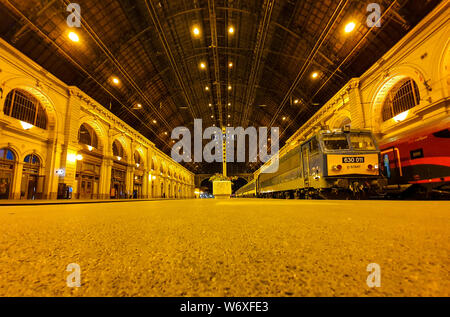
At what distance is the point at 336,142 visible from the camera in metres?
7.58

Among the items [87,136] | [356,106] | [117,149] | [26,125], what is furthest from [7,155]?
[356,106]

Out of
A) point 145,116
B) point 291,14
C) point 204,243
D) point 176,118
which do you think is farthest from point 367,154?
point 176,118

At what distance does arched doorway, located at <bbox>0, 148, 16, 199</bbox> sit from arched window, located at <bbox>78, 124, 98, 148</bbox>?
14.7 ft

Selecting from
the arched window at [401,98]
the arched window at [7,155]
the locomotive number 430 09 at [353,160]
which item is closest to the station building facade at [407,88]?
the arched window at [401,98]

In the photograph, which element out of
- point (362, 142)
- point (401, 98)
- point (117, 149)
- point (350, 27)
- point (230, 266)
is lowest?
point (230, 266)

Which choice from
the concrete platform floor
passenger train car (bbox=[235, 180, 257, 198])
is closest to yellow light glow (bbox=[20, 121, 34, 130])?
the concrete platform floor

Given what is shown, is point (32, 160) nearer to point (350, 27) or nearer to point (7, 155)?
point (7, 155)

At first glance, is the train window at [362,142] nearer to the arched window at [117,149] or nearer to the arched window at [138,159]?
the arched window at [117,149]

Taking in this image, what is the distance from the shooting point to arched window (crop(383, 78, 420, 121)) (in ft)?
32.8

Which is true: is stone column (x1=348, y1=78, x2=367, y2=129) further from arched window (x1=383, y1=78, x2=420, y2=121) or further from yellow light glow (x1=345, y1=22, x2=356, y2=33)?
yellow light glow (x1=345, y1=22, x2=356, y2=33)

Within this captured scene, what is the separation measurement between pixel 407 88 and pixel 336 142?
22.3 feet

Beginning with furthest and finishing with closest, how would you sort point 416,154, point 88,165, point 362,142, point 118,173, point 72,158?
1. point 118,173
2. point 88,165
3. point 72,158
4. point 362,142
5. point 416,154

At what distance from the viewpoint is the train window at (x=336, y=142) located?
7477mm
